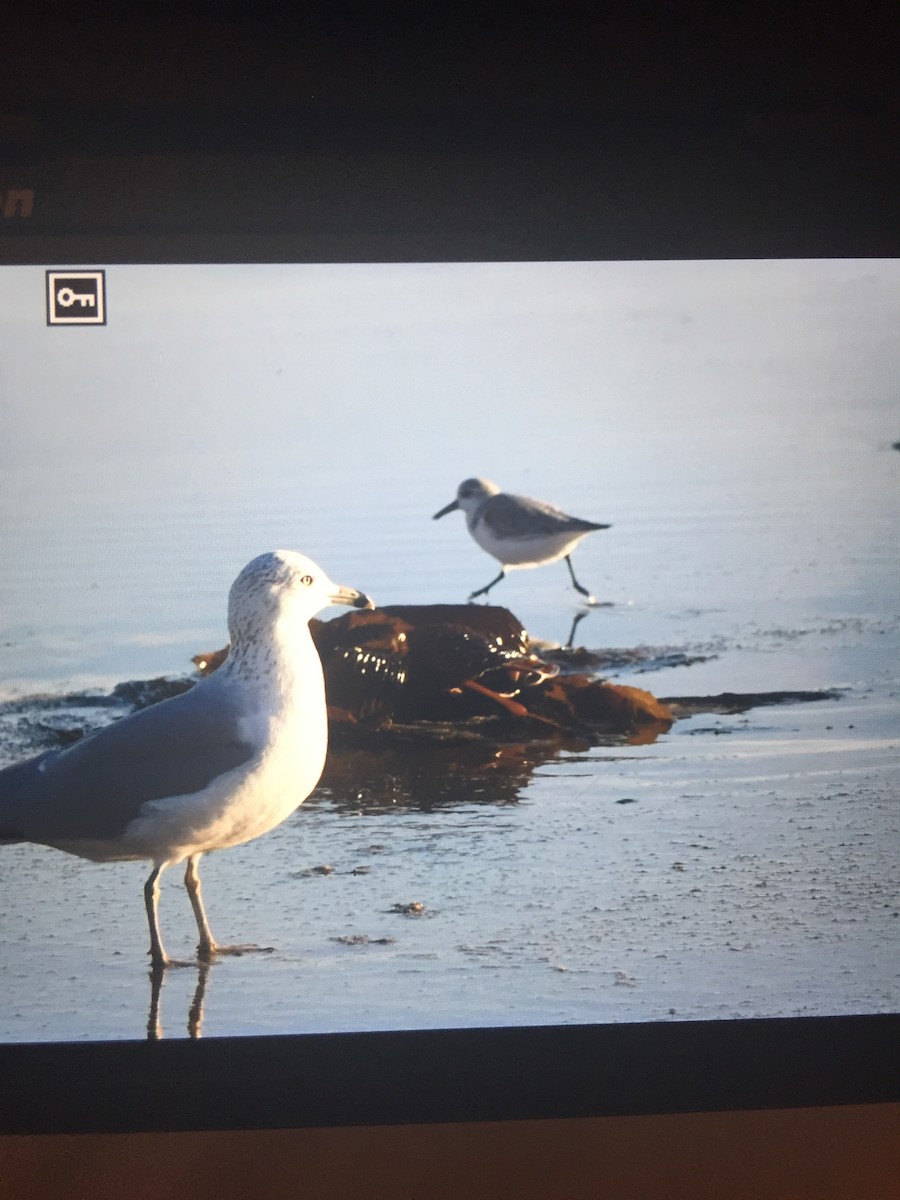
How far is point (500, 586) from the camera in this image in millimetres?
1965

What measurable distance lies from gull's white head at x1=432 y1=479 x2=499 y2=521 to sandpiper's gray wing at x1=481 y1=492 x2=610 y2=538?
10 millimetres

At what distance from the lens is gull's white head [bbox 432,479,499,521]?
6.42 feet

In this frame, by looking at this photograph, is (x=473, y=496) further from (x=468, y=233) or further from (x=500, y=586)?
(x=468, y=233)

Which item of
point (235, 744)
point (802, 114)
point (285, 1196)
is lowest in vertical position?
point (285, 1196)

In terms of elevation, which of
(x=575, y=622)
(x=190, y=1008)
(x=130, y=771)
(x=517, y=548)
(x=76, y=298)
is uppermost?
(x=76, y=298)

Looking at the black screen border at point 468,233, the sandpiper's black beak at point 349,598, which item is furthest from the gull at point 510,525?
the black screen border at point 468,233

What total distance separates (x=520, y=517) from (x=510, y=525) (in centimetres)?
2

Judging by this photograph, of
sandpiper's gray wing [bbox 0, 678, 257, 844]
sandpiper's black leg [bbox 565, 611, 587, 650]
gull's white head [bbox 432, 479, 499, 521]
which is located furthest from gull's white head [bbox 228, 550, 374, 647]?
sandpiper's black leg [bbox 565, 611, 587, 650]

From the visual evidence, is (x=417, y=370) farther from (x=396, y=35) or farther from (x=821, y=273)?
(x=821, y=273)

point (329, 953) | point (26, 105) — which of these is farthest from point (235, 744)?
point (26, 105)

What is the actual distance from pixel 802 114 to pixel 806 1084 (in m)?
1.52

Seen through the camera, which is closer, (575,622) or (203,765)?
(203,765)

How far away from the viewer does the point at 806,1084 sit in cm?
197

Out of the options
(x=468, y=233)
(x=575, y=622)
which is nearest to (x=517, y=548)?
(x=575, y=622)
